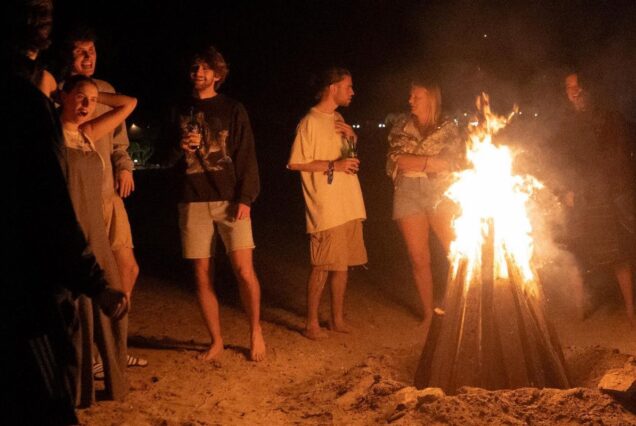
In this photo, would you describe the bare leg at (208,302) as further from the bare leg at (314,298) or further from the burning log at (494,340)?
the burning log at (494,340)

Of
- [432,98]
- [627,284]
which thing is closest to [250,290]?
[432,98]

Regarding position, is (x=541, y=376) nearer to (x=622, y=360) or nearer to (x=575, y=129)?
(x=622, y=360)

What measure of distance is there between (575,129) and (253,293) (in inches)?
125

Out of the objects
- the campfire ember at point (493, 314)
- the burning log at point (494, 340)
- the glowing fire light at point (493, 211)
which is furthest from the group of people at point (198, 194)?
the burning log at point (494, 340)

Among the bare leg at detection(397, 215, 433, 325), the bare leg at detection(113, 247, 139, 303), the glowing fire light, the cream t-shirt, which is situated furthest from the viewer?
the bare leg at detection(397, 215, 433, 325)

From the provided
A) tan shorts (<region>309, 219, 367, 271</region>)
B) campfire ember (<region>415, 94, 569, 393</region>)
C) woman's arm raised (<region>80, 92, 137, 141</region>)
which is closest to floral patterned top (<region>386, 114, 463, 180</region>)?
tan shorts (<region>309, 219, 367, 271</region>)

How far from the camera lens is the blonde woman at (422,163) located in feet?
18.8

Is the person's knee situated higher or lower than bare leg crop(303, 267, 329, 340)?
higher

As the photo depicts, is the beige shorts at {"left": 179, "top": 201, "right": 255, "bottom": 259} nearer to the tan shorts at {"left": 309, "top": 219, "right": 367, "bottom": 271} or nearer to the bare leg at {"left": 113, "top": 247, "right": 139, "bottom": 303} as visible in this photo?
the bare leg at {"left": 113, "top": 247, "right": 139, "bottom": 303}

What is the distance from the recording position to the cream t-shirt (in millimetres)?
5660

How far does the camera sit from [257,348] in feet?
17.0

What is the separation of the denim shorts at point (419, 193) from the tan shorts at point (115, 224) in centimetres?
248

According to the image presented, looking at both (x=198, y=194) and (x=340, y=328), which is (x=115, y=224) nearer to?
(x=198, y=194)

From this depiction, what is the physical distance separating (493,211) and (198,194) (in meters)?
2.14
